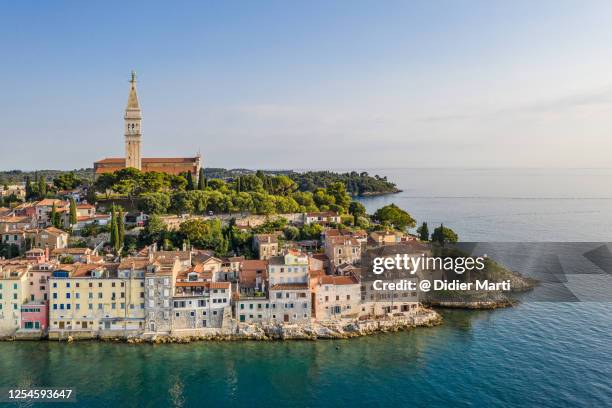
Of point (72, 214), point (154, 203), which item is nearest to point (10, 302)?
point (72, 214)

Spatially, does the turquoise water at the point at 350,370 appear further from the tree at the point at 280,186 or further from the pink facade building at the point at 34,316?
the tree at the point at 280,186

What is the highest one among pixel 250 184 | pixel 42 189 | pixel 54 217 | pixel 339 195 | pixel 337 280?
pixel 250 184

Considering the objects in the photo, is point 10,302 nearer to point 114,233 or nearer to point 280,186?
point 114,233

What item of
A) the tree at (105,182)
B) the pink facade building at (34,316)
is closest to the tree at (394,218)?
the tree at (105,182)

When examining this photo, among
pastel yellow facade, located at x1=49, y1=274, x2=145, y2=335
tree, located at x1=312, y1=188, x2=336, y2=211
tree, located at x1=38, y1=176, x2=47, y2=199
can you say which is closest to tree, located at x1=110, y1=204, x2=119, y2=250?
pastel yellow facade, located at x1=49, y1=274, x2=145, y2=335

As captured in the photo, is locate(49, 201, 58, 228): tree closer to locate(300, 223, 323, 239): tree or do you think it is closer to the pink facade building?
the pink facade building

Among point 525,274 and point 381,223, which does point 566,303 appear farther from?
point 381,223
